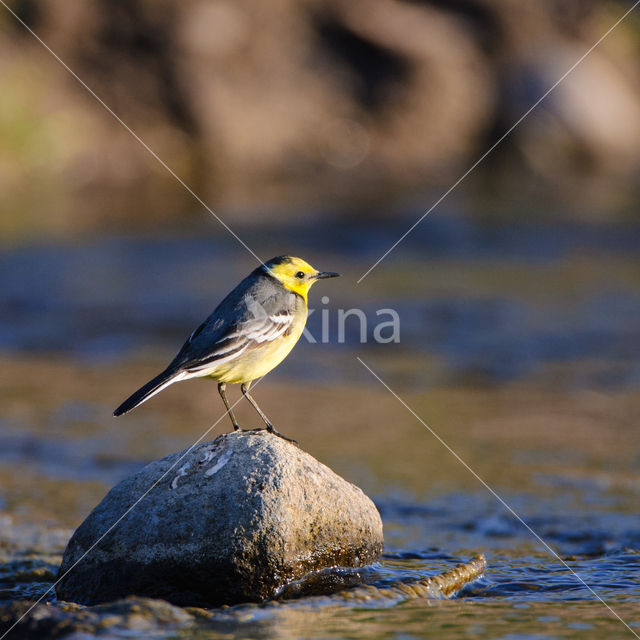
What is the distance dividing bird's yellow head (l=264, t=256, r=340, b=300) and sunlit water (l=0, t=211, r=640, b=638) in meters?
2.03

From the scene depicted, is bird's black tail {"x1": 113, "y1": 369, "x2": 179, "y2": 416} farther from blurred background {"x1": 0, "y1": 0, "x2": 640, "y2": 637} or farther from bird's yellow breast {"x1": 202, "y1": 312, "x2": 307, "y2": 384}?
blurred background {"x1": 0, "y1": 0, "x2": 640, "y2": 637}

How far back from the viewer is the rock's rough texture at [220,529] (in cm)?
631

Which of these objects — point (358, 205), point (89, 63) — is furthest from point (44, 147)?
point (358, 205)

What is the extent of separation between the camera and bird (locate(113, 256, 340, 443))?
269 inches

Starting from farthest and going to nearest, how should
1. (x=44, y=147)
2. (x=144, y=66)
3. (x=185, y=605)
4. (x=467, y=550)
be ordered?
1. (x=144, y=66)
2. (x=44, y=147)
3. (x=467, y=550)
4. (x=185, y=605)

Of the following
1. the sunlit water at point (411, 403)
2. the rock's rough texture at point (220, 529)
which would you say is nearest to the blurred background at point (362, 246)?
the sunlit water at point (411, 403)

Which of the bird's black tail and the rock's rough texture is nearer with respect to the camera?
the rock's rough texture

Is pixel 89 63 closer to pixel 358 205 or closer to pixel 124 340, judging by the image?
pixel 358 205

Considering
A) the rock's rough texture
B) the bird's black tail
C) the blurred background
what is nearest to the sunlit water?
the blurred background

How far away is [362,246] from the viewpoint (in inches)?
816

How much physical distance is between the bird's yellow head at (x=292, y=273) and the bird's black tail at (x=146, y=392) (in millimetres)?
1370

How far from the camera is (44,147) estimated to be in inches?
1081

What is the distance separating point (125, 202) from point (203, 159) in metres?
4.44

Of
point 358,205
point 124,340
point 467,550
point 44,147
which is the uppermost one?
point 44,147
